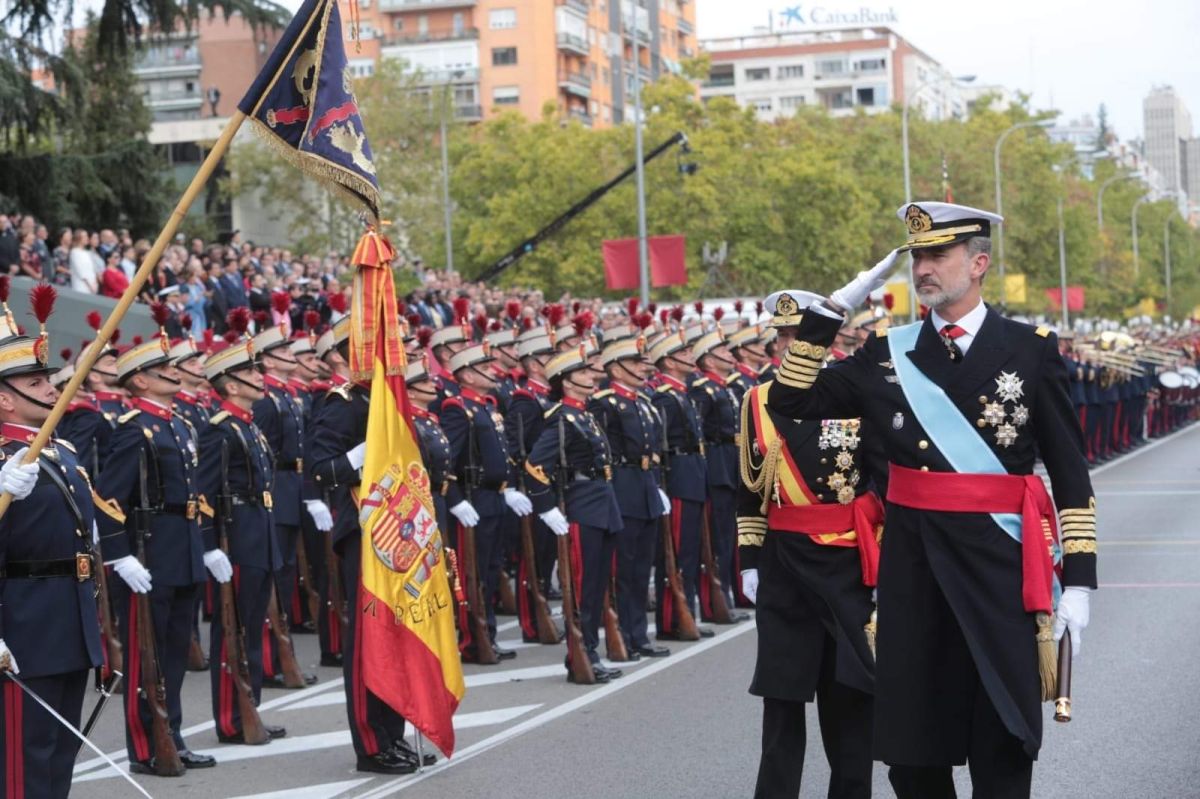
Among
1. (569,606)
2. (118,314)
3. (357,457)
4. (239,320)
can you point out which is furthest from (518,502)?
(118,314)

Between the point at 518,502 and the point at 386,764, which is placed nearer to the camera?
the point at 386,764

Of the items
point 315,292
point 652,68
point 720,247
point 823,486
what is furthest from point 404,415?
point 652,68

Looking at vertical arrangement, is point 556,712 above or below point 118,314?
below

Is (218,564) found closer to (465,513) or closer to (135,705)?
(135,705)

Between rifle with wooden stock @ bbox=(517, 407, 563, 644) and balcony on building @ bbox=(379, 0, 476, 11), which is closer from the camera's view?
rifle with wooden stock @ bbox=(517, 407, 563, 644)

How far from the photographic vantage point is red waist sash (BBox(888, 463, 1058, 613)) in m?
5.91

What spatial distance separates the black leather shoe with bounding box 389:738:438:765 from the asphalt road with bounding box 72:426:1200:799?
8 cm

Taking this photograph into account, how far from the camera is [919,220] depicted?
6160mm

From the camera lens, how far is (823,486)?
7828mm

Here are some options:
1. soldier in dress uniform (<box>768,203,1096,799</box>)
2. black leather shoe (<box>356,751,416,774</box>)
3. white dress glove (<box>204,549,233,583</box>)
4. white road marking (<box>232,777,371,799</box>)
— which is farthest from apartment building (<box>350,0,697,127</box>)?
soldier in dress uniform (<box>768,203,1096,799</box>)

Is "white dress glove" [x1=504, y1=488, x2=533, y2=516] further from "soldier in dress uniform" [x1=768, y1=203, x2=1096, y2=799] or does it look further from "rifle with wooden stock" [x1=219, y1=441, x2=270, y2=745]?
"soldier in dress uniform" [x1=768, y1=203, x2=1096, y2=799]

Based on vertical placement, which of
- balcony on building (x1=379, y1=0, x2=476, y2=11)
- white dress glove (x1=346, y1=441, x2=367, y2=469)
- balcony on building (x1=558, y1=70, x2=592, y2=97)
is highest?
balcony on building (x1=379, y1=0, x2=476, y2=11)

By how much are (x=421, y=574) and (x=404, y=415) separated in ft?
2.60

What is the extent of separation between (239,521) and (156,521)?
938 mm
